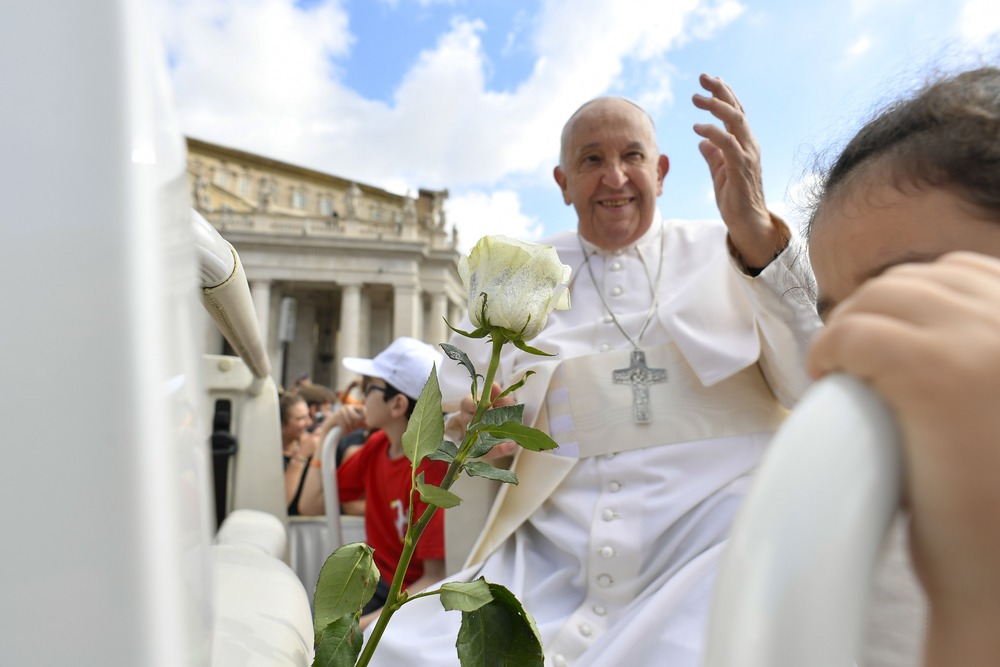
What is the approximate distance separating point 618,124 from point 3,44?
162 cm

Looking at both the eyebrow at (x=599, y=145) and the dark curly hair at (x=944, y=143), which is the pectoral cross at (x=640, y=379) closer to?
the eyebrow at (x=599, y=145)

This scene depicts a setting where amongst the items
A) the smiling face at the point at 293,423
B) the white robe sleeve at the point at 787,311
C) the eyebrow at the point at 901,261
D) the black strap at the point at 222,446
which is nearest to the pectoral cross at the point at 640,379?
the white robe sleeve at the point at 787,311

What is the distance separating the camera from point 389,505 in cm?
246

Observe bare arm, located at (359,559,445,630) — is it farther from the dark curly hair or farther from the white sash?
the dark curly hair

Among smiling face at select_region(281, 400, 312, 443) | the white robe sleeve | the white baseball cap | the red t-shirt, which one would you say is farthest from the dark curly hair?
smiling face at select_region(281, 400, 312, 443)

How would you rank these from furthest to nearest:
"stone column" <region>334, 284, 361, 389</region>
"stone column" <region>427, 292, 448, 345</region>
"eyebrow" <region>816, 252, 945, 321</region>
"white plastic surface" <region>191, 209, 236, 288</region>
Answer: "stone column" <region>427, 292, 448, 345</region> < "stone column" <region>334, 284, 361, 389</region> < "white plastic surface" <region>191, 209, 236, 288</region> < "eyebrow" <region>816, 252, 945, 321</region>

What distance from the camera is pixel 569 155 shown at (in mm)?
1850

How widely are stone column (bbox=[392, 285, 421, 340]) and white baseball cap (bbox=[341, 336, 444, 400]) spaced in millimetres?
20515

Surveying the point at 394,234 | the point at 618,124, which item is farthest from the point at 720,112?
the point at 394,234

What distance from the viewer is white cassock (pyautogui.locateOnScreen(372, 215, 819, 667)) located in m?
1.17

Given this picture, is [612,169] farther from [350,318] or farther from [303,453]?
[350,318]

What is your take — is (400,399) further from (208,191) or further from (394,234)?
(208,191)

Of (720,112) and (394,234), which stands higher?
(394,234)

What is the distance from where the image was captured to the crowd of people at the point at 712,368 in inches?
9.3
